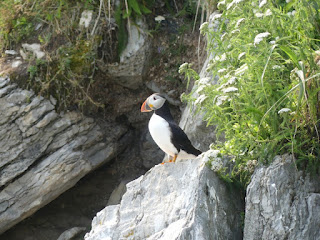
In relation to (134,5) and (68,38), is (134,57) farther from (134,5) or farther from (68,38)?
(68,38)

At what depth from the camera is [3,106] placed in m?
6.99

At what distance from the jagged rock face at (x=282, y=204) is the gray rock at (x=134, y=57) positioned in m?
4.23

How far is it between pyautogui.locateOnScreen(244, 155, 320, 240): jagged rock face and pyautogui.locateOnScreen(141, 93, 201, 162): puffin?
1.60 meters

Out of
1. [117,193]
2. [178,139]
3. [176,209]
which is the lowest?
[117,193]

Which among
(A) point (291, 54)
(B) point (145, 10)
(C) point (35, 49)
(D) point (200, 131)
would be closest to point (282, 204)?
A: (A) point (291, 54)

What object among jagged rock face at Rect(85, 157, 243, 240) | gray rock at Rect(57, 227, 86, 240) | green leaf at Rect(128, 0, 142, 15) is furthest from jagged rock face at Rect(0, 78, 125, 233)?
jagged rock face at Rect(85, 157, 243, 240)

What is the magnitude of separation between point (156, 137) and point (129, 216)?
119 cm

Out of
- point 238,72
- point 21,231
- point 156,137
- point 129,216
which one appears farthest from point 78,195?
point 238,72

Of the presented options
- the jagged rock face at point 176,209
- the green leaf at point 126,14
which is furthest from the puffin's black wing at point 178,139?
the green leaf at point 126,14

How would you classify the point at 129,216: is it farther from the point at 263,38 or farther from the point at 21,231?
the point at 21,231

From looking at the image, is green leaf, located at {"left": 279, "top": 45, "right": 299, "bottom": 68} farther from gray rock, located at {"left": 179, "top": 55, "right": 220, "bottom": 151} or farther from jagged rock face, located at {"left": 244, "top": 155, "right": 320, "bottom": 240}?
gray rock, located at {"left": 179, "top": 55, "right": 220, "bottom": 151}

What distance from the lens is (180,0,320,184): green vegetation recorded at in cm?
350

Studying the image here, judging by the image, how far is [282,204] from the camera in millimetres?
3455

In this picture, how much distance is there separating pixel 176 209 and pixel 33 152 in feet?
12.3
